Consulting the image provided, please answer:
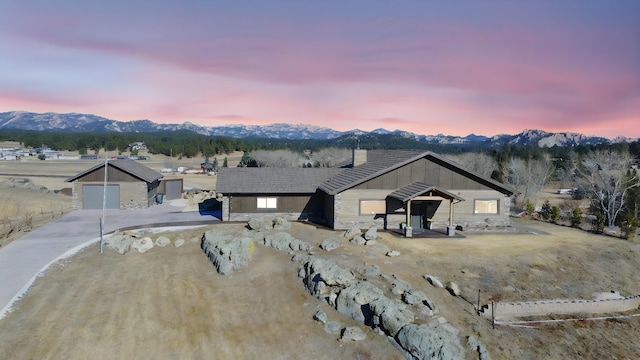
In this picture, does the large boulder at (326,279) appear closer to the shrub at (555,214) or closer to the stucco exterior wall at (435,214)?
the stucco exterior wall at (435,214)

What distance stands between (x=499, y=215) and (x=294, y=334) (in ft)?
71.7

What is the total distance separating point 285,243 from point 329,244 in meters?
2.69

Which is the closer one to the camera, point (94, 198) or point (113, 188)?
point (94, 198)

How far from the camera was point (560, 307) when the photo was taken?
18.2 meters

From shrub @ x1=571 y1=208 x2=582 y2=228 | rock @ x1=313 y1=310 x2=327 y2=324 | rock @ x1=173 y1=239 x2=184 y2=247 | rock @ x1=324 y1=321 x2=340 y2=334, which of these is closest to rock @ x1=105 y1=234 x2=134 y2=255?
rock @ x1=173 y1=239 x2=184 y2=247

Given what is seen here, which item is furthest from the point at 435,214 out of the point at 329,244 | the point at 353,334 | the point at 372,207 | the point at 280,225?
the point at 353,334

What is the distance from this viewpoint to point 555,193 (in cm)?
7719

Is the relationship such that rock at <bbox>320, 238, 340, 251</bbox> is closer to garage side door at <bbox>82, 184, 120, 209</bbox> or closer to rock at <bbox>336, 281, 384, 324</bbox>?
rock at <bbox>336, 281, 384, 324</bbox>

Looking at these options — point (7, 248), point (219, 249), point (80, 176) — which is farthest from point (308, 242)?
point (80, 176)

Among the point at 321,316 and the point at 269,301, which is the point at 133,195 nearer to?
the point at 269,301

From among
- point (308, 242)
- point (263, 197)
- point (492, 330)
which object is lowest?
point (492, 330)

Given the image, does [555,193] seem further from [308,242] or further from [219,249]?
[219,249]

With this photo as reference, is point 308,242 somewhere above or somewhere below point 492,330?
above

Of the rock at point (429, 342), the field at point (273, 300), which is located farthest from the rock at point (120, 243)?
the rock at point (429, 342)
